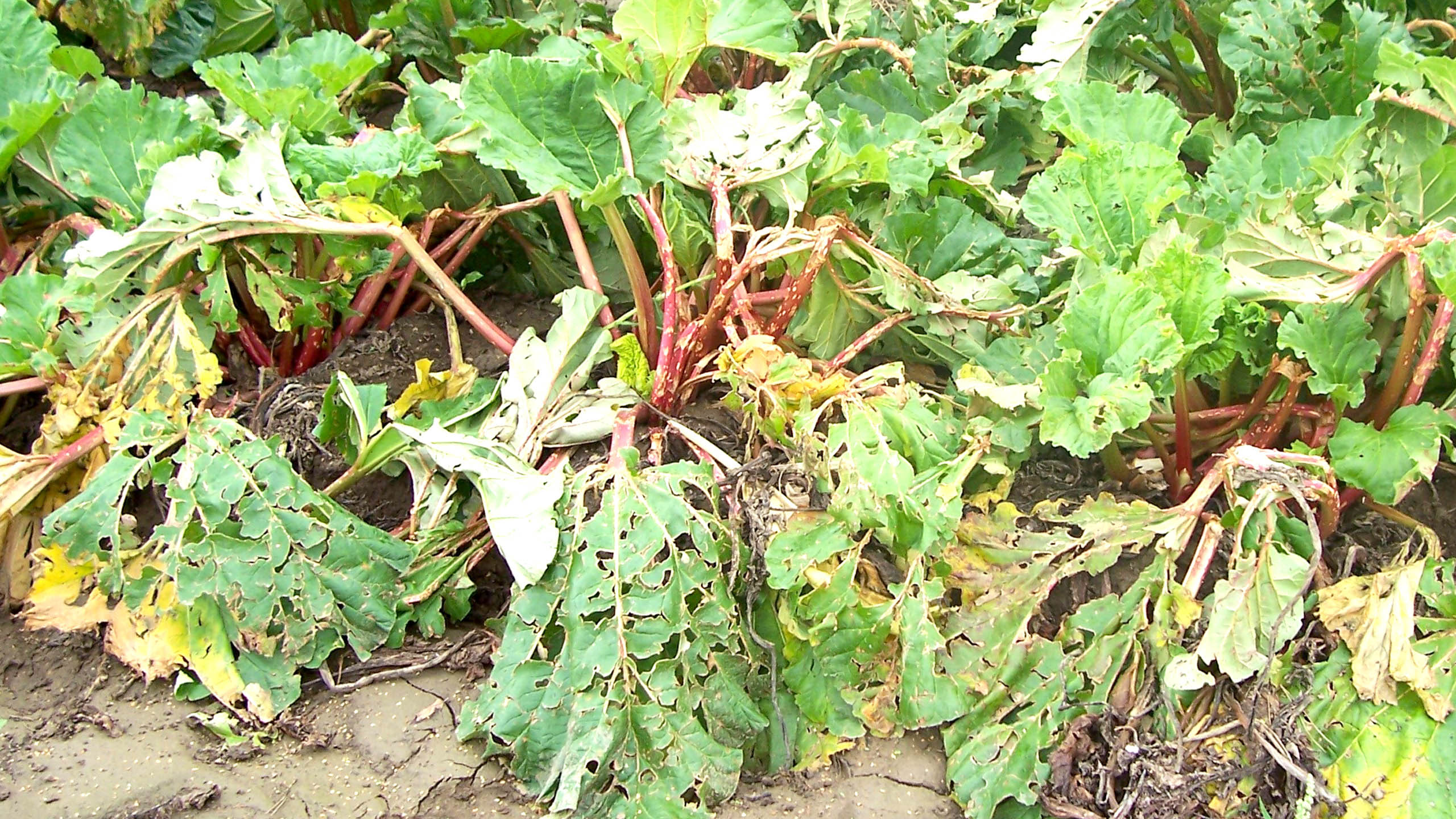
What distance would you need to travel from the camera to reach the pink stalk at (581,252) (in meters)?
2.27

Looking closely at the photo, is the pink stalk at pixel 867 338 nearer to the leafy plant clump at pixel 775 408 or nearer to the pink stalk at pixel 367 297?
the leafy plant clump at pixel 775 408

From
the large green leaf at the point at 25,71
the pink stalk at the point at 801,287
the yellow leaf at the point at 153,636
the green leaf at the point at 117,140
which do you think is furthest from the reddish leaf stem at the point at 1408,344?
the large green leaf at the point at 25,71

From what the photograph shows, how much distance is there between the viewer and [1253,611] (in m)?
1.71

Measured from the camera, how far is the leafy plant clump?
5.65ft

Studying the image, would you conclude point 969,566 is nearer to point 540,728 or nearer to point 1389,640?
point 1389,640

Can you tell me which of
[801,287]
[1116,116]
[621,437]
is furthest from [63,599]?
[1116,116]

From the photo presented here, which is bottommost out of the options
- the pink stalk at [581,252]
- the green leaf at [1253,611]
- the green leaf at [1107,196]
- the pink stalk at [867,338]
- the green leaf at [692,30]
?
the green leaf at [1253,611]

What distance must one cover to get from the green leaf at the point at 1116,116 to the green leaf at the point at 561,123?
0.78m

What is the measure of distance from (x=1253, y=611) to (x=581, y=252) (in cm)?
143

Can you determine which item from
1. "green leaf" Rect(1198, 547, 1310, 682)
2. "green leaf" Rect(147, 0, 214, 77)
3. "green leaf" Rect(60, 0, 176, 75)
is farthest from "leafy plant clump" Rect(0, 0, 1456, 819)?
"green leaf" Rect(147, 0, 214, 77)

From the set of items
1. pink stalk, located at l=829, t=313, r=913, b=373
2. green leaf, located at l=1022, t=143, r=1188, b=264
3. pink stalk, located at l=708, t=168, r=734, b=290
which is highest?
green leaf, located at l=1022, t=143, r=1188, b=264

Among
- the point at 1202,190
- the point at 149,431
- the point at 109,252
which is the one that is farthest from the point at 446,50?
the point at 1202,190

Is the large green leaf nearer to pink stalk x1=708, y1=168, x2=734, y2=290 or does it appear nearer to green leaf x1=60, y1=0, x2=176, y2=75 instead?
green leaf x1=60, y1=0, x2=176, y2=75

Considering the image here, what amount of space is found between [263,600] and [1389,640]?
1.85 metres
